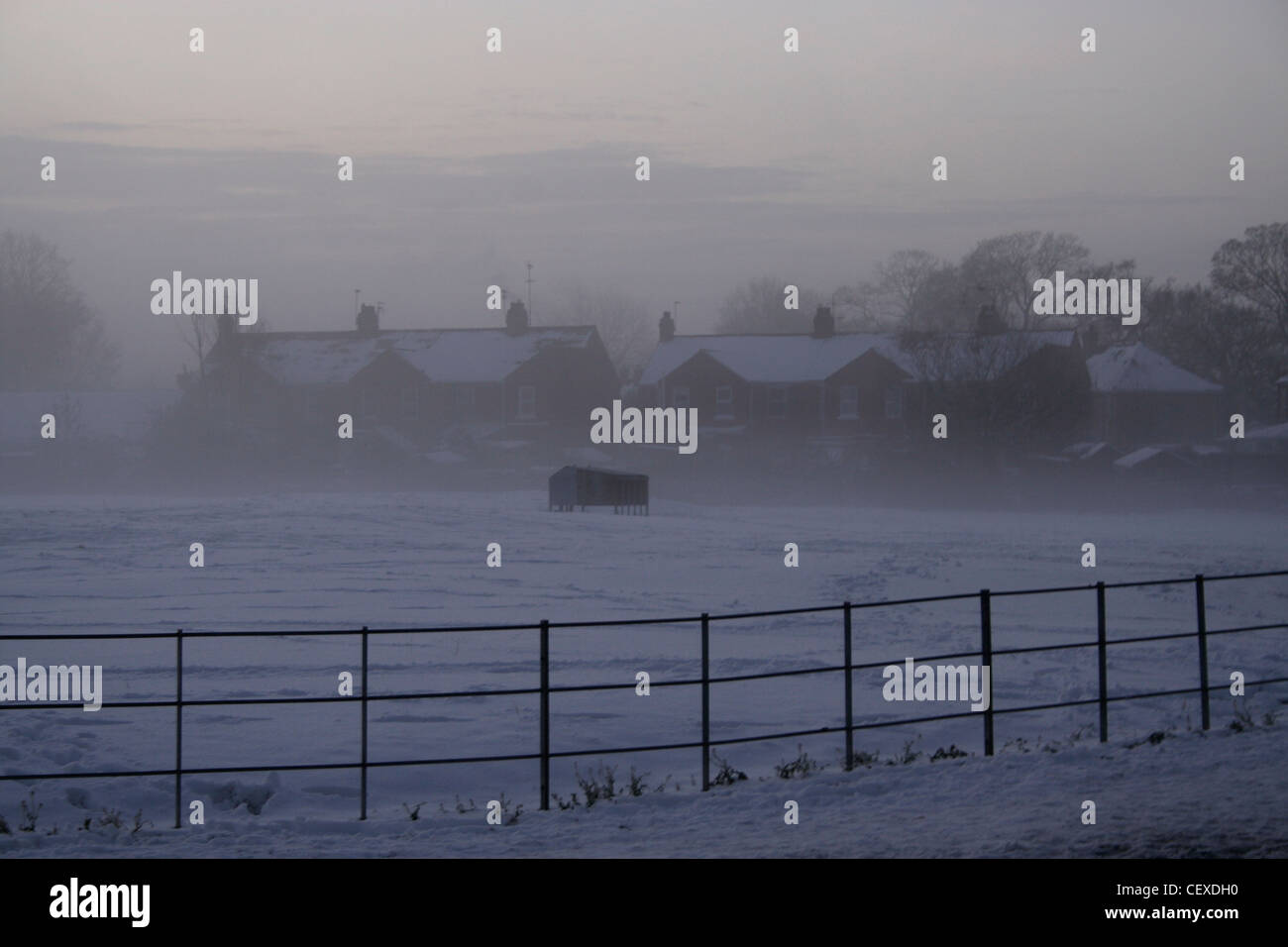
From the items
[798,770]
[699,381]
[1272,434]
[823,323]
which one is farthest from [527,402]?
[798,770]

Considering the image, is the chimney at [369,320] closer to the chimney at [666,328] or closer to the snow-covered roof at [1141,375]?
the chimney at [666,328]

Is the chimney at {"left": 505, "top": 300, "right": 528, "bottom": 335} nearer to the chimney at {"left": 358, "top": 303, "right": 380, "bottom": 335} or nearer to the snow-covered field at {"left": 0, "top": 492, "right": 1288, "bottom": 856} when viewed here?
the chimney at {"left": 358, "top": 303, "right": 380, "bottom": 335}

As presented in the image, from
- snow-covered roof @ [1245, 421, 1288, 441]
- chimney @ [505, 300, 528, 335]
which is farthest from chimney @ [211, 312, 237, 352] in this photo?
snow-covered roof @ [1245, 421, 1288, 441]

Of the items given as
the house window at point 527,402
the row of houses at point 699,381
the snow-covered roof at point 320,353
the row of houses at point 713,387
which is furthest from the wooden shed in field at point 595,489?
the snow-covered roof at point 320,353

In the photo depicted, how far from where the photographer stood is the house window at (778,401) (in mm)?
64625

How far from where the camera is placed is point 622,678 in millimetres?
16578

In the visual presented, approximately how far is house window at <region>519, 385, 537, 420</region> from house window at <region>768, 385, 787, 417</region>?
13.0 m

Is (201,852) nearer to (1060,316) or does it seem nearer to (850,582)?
(850,582)

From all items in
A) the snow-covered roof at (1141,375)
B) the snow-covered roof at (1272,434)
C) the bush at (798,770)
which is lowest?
the bush at (798,770)

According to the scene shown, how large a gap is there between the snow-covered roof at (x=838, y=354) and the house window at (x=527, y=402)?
5.96 metres

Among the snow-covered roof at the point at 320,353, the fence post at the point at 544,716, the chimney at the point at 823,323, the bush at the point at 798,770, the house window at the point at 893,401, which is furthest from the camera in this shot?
the snow-covered roof at the point at 320,353

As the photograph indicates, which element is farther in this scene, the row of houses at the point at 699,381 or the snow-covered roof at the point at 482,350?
the snow-covered roof at the point at 482,350

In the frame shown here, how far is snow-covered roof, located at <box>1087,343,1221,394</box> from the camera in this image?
64.7m

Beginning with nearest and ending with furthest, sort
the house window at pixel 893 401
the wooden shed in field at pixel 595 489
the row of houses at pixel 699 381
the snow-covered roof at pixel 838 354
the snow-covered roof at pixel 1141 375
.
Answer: the wooden shed in field at pixel 595 489 → the snow-covered roof at pixel 838 354 → the row of houses at pixel 699 381 → the house window at pixel 893 401 → the snow-covered roof at pixel 1141 375
